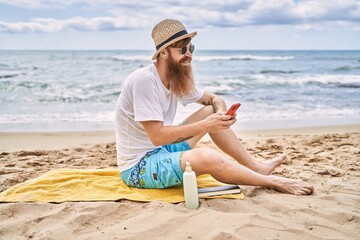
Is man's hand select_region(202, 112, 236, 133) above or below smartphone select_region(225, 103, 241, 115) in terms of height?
below

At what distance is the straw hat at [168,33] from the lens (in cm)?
335

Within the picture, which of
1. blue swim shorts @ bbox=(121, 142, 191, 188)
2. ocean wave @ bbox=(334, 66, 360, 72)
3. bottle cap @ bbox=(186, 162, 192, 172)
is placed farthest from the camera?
ocean wave @ bbox=(334, 66, 360, 72)

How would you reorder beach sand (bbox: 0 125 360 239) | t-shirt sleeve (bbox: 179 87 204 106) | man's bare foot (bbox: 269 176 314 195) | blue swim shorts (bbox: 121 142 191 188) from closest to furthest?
1. beach sand (bbox: 0 125 360 239)
2. blue swim shorts (bbox: 121 142 191 188)
3. man's bare foot (bbox: 269 176 314 195)
4. t-shirt sleeve (bbox: 179 87 204 106)

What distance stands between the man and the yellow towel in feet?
0.32

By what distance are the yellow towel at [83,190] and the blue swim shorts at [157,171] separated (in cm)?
7

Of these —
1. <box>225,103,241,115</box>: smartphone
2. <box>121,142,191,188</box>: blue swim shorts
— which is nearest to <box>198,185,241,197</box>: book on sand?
<box>121,142,191,188</box>: blue swim shorts

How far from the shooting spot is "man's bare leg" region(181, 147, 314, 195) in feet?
10.9

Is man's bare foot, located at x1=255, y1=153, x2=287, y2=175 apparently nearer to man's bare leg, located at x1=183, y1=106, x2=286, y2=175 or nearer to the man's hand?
man's bare leg, located at x1=183, y1=106, x2=286, y2=175

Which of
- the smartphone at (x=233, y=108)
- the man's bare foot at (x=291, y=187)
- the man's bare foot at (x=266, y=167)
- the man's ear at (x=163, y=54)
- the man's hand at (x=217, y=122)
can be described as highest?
the man's ear at (x=163, y=54)

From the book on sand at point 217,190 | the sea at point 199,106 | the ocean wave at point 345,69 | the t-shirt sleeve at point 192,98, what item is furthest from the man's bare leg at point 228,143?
the ocean wave at point 345,69

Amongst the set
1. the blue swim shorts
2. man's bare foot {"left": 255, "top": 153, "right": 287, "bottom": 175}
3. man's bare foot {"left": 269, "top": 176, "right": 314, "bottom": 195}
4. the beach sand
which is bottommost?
the beach sand

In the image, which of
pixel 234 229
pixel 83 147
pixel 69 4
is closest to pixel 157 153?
pixel 234 229

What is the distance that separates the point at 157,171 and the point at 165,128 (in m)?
0.37

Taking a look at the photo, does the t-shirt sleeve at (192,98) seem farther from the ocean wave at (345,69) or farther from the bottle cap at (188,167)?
the ocean wave at (345,69)
